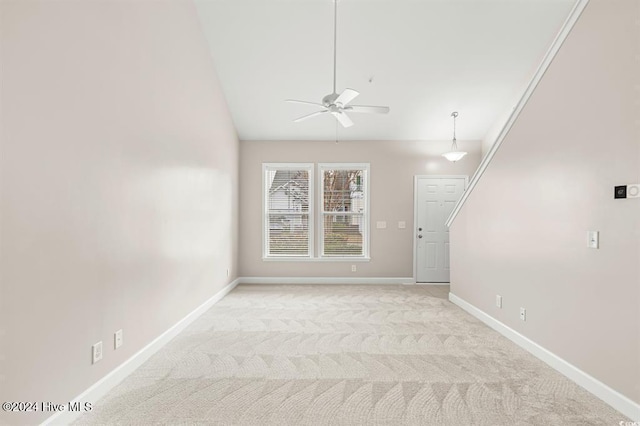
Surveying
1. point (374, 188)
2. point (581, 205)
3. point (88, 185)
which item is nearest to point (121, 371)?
point (88, 185)

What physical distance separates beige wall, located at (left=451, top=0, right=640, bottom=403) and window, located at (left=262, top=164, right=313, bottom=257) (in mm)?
3579

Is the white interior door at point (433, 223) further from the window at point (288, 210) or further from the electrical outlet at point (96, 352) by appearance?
the electrical outlet at point (96, 352)

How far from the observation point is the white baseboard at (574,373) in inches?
77.4

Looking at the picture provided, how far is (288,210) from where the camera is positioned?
619 centimetres

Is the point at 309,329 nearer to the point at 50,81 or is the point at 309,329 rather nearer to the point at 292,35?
the point at 50,81

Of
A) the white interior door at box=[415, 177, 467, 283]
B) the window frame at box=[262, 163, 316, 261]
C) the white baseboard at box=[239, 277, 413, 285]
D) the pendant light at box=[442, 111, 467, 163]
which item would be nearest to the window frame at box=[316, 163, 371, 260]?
the window frame at box=[262, 163, 316, 261]

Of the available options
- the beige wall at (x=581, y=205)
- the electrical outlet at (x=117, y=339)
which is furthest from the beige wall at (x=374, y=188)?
the electrical outlet at (x=117, y=339)

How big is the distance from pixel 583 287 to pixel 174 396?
311 cm

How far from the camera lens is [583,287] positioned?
2.34 metres

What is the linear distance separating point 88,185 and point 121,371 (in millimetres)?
1454

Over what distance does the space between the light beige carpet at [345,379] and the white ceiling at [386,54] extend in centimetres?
343

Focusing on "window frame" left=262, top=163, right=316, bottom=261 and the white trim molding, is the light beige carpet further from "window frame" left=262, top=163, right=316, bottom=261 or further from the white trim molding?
"window frame" left=262, top=163, right=316, bottom=261

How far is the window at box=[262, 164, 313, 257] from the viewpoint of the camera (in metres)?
6.17

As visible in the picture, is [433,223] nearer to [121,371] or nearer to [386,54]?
[386,54]
